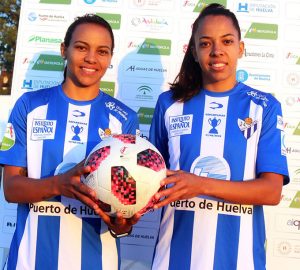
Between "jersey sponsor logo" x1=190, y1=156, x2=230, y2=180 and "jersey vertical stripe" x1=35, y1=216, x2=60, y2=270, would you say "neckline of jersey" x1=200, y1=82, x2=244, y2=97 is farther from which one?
"jersey vertical stripe" x1=35, y1=216, x2=60, y2=270

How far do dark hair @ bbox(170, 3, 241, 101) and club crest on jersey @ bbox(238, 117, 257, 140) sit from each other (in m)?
0.31

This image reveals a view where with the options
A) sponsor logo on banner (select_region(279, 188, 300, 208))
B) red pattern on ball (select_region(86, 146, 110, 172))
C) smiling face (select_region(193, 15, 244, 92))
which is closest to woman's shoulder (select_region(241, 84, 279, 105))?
smiling face (select_region(193, 15, 244, 92))

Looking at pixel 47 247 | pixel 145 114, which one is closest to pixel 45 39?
pixel 145 114

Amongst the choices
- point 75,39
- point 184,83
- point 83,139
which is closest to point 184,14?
point 184,83

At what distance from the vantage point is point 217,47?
2.04 meters

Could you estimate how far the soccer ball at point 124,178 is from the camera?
1.66 metres

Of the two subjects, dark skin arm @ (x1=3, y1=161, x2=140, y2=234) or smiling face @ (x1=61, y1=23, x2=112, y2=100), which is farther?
smiling face @ (x1=61, y1=23, x2=112, y2=100)

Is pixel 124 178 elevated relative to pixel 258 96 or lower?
lower

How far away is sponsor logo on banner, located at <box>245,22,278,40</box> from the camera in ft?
10.2

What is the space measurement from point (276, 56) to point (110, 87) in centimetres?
127

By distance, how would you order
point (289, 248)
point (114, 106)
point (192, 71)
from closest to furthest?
1. point (114, 106)
2. point (192, 71)
3. point (289, 248)

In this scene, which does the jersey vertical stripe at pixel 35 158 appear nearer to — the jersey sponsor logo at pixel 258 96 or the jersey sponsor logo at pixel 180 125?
the jersey sponsor logo at pixel 180 125

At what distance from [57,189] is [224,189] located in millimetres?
728

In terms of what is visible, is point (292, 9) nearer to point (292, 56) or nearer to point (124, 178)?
point (292, 56)
